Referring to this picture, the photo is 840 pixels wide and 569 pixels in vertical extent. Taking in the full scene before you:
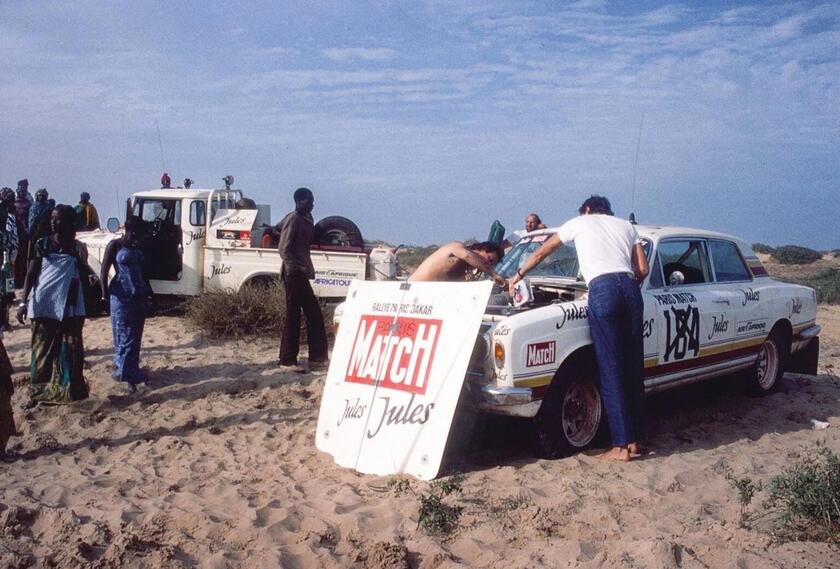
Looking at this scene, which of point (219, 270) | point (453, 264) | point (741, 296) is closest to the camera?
point (453, 264)

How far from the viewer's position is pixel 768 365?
779 cm

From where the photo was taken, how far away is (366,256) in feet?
A: 37.5

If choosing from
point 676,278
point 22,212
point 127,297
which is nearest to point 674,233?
point 676,278

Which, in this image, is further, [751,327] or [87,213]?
[87,213]

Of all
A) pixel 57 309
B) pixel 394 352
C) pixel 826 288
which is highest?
pixel 57 309

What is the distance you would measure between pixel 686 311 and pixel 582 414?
1.34 m

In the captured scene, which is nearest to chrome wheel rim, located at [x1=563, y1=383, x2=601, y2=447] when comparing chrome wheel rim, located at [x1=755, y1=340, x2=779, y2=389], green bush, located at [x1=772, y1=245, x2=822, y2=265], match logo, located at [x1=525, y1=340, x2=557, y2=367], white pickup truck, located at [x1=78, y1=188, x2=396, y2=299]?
match logo, located at [x1=525, y1=340, x2=557, y2=367]

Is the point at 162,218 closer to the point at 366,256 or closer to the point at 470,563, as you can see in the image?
the point at 366,256

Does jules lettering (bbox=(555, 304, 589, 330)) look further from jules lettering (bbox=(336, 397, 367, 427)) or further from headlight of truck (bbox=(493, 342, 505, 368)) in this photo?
jules lettering (bbox=(336, 397, 367, 427))

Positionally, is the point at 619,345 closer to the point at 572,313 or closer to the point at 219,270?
the point at 572,313

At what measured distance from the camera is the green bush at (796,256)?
31.0 metres

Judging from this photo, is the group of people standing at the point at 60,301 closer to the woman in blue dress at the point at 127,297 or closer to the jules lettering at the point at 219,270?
the woman in blue dress at the point at 127,297

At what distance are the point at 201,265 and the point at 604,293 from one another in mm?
7992

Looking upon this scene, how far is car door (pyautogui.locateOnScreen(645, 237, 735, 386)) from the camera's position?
612 cm
